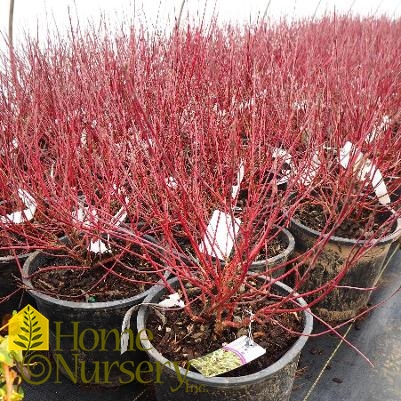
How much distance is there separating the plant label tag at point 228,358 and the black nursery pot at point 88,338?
0.41 metres

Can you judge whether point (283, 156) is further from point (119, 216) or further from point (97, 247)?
point (97, 247)

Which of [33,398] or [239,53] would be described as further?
[239,53]

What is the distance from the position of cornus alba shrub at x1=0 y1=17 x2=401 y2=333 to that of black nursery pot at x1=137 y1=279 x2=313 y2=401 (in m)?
0.17

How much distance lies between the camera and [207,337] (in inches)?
56.6

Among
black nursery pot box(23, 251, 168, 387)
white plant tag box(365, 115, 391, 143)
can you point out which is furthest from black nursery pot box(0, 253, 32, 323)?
white plant tag box(365, 115, 391, 143)

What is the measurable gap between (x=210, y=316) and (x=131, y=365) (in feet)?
1.70

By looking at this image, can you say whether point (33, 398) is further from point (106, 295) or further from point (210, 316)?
point (210, 316)

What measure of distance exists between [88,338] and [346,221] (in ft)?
4.54

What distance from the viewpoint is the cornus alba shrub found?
4.19ft

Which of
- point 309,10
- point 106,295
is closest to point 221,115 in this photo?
point 106,295

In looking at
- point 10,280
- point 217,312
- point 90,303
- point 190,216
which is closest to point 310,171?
point 190,216

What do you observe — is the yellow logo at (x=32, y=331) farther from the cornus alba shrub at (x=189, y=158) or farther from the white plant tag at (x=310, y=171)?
the white plant tag at (x=310, y=171)

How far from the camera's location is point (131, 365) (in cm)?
176

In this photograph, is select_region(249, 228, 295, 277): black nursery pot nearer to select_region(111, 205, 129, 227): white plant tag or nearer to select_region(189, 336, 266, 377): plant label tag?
select_region(189, 336, 266, 377): plant label tag
